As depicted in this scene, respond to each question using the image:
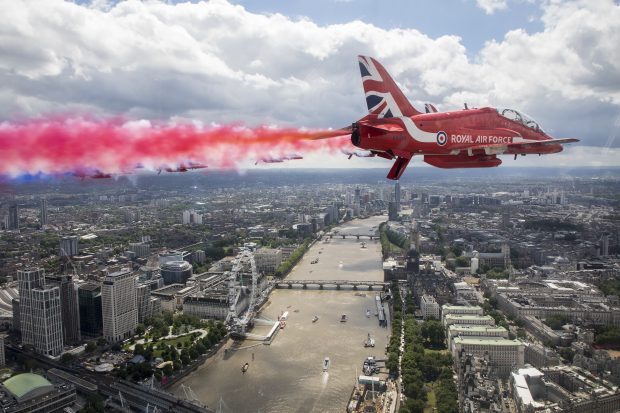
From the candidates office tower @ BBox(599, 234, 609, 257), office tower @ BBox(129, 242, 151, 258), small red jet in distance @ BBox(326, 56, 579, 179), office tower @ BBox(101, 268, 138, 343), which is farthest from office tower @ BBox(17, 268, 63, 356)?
office tower @ BBox(599, 234, 609, 257)

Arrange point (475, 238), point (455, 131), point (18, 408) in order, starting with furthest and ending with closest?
1. point (475, 238)
2. point (18, 408)
3. point (455, 131)

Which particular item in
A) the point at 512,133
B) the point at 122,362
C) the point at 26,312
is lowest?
the point at 122,362

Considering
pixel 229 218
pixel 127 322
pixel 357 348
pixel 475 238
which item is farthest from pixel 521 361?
pixel 229 218

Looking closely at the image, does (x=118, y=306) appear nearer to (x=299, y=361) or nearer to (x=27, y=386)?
(x=27, y=386)

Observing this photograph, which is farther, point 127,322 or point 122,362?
point 127,322

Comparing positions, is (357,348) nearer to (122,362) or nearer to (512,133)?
(122,362)

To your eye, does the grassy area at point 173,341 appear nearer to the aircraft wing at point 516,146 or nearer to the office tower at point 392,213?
the aircraft wing at point 516,146

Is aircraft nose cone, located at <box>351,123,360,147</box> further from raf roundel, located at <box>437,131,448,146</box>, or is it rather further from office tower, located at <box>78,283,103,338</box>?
office tower, located at <box>78,283,103,338</box>

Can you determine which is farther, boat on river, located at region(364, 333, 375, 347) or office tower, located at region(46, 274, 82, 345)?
office tower, located at region(46, 274, 82, 345)
